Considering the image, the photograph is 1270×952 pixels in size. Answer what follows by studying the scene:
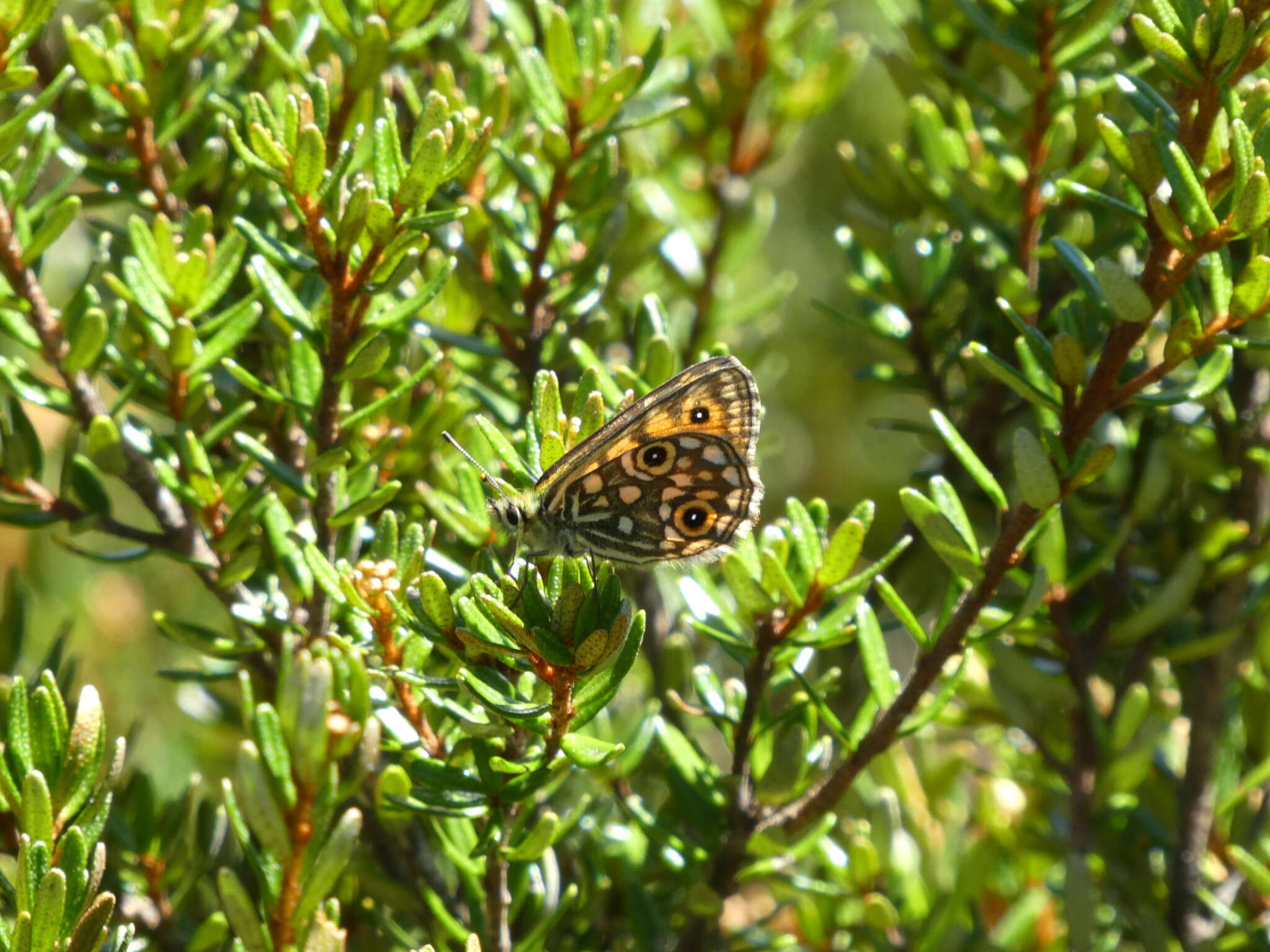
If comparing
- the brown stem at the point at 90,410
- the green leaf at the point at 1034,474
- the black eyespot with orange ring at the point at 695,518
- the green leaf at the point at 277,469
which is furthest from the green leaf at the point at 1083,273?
the brown stem at the point at 90,410

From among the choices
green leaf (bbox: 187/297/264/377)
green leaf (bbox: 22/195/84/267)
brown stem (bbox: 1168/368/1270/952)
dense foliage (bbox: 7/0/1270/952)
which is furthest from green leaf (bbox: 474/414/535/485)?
brown stem (bbox: 1168/368/1270/952)

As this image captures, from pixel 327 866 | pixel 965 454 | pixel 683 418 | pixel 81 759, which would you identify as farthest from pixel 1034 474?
pixel 81 759

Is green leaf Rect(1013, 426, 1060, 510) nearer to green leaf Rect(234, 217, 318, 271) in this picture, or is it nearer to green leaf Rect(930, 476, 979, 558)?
green leaf Rect(930, 476, 979, 558)

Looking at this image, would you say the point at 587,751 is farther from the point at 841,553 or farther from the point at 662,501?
the point at 662,501

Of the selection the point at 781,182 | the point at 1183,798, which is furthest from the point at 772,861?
the point at 781,182

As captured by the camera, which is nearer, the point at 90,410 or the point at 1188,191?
the point at 1188,191

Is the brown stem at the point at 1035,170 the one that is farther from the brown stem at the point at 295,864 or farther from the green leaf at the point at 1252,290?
the brown stem at the point at 295,864
